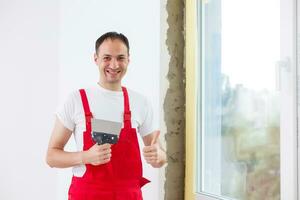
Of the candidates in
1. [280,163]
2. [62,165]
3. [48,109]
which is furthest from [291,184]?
[48,109]

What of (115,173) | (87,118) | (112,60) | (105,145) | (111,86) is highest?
(112,60)

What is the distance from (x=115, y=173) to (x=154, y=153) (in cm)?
20

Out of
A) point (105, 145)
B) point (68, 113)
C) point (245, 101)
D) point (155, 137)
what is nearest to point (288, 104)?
point (245, 101)

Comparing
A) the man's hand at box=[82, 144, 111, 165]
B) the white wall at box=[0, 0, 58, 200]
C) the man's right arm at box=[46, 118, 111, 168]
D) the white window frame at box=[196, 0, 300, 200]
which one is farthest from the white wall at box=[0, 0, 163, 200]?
the white window frame at box=[196, 0, 300, 200]

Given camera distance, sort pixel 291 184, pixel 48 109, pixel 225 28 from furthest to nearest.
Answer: pixel 48 109
pixel 225 28
pixel 291 184

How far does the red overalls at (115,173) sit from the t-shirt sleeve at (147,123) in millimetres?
71

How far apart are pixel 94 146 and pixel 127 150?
14cm

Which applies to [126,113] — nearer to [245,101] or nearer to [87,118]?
[87,118]

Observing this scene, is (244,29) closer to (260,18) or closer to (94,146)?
(260,18)

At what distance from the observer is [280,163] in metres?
1.35

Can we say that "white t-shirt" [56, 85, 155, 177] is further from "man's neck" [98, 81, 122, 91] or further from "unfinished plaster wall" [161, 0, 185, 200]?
"unfinished plaster wall" [161, 0, 185, 200]

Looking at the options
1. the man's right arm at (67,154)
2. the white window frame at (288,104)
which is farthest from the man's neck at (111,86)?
the white window frame at (288,104)

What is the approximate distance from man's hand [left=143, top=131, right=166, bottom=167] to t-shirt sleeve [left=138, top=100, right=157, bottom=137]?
3 centimetres

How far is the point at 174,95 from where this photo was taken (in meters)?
1.77
